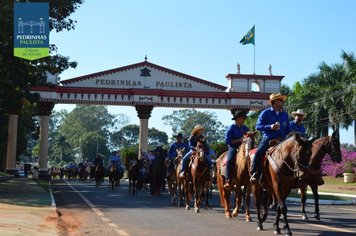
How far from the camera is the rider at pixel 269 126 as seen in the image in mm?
11086

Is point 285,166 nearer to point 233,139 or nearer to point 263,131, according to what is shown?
point 263,131

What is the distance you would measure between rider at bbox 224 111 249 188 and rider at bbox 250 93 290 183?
177 centimetres

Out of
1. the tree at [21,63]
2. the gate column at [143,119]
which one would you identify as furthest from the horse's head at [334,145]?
the gate column at [143,119]

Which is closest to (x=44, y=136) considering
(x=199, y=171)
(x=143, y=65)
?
(x=143, y=65)

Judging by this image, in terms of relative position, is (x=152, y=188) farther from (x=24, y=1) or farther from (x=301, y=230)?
(x=301, y=230)

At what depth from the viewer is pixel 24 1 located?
998 inches

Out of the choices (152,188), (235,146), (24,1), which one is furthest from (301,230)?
(24,1)

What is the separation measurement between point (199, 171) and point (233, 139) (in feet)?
8.60

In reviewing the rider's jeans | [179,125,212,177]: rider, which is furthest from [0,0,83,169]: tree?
the rider's jeans

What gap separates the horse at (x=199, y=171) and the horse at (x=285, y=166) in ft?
14.9

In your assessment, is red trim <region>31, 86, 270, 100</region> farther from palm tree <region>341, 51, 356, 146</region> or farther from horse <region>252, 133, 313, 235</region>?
horse <region>252, 133, 313, 235</region>

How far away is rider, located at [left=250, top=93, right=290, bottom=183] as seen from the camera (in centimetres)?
1109

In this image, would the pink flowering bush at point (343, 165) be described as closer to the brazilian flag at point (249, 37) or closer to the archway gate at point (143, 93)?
the archway gate at point (143, 93)

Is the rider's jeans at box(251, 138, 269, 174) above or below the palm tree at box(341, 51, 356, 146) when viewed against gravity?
below
